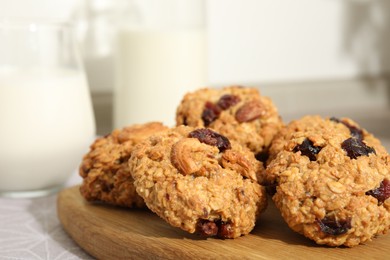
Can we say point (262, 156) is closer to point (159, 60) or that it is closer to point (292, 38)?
point (159, 60)

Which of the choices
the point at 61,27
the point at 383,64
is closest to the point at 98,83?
the point at 61,27

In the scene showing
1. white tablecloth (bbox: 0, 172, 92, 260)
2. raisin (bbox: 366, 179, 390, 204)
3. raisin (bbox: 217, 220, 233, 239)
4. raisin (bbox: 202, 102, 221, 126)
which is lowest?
white tablecloth (bbox: 0, 172, 92, 260)

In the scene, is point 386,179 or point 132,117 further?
point 132,117

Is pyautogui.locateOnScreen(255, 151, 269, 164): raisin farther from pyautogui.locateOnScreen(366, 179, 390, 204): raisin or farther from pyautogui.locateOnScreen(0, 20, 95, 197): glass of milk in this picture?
pyautogui.locateOnScreen(0, 20, 95, 197): glass of milk

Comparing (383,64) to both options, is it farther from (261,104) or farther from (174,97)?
(261,104)

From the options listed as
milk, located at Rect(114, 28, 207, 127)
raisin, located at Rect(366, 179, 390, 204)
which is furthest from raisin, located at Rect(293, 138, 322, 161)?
milk, located at Rect(114, 28, 207, 127)

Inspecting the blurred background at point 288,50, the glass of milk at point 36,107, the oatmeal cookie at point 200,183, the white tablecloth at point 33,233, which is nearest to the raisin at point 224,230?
the oatmeal cookie at point 200,183
